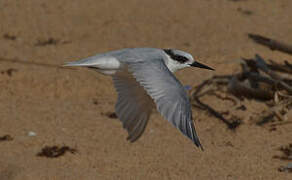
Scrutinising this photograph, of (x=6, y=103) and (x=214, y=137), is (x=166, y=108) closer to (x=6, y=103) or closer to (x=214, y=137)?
(x=214, y=137)

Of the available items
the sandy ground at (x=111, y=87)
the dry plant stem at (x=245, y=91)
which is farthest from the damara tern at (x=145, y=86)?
the dry plant stem at (x=245, y=91)

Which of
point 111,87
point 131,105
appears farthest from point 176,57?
point 111,87

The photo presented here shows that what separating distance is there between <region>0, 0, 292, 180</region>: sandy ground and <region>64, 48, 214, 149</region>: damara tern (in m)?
0.55

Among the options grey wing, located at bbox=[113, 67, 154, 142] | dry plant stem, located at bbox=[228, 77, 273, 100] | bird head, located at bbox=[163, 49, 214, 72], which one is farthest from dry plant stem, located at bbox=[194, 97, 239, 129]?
grey wing, located at bbox=[113, 67, 154, 142]


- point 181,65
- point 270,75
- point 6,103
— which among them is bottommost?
point 6,103

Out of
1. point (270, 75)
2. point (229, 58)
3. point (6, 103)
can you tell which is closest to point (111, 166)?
point (6, 103)

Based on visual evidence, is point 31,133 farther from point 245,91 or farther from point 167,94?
point 245,91

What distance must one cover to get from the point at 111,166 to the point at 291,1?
4163mm

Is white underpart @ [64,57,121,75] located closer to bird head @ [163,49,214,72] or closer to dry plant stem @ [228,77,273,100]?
bird head @ [163,49,214,72]

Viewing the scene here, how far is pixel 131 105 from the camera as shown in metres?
3.75

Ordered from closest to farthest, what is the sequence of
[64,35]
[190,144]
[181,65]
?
[181,65]
[190,144]
[64,35]

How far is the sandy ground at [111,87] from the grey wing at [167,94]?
937 mm

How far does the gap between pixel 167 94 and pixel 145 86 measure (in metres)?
0.14

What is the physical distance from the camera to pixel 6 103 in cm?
512
